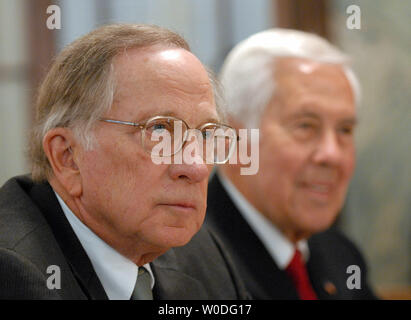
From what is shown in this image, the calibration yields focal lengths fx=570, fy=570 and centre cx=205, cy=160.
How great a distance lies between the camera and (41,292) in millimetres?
989

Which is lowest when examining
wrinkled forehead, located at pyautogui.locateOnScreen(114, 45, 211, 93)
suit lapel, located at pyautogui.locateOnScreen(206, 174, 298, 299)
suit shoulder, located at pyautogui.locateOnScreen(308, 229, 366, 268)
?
suit shoulder, located at pyautogui.locateOnScreen(308, 229, 366, 268)

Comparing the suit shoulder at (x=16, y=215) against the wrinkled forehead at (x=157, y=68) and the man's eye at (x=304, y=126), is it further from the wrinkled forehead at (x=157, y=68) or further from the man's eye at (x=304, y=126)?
the man's eye at (x=304, y=126)

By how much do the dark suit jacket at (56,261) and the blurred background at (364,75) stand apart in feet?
5.07

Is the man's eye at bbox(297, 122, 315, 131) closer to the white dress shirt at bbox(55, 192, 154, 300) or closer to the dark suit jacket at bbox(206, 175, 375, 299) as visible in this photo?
the dark suit jacket at bbox(206, 175, 375, 299)

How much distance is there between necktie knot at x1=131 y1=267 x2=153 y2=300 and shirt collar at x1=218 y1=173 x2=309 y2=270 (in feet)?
2.12

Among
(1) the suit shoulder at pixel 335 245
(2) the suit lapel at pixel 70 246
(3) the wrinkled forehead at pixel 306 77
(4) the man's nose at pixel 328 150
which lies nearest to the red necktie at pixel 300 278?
(1) the suit shoulder at pixel 335 245

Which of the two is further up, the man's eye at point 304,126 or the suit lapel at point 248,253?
the man's eye at point 304,126

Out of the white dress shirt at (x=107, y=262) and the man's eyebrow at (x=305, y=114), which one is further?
the man's eyebrow at (x=305, y=114)

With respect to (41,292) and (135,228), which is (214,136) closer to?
(135,228)

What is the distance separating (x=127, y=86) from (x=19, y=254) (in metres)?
0.37

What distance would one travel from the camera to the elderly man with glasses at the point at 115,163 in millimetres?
1082

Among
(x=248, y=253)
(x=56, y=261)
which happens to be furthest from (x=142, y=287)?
(x=248, y=253)

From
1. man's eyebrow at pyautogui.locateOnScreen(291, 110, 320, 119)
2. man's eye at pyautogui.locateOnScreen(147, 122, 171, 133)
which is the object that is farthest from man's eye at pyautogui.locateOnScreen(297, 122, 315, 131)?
man's eye at pyautogui.locateOnScreen(147, 122, 171, 133)

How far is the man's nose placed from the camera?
6.16ft
